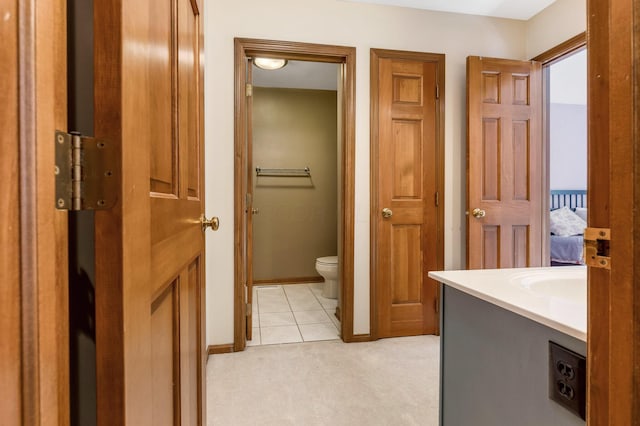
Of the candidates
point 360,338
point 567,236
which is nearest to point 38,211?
point 360,338

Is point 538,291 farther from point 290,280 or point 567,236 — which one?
point 567,236

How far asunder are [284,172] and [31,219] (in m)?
3.83

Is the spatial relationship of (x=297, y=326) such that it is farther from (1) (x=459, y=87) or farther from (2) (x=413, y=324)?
(1) (x=459, y=87)

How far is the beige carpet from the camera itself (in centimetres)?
159

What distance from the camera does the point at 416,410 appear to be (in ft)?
5.34

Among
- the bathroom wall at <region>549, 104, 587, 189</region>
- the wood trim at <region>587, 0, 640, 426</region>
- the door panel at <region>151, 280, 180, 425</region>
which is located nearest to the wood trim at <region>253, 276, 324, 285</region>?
the door panel at <region>151, 280, 180, 425</region>

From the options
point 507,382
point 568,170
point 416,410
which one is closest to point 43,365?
point 507,382

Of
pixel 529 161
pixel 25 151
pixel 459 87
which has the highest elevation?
pixel 459 87

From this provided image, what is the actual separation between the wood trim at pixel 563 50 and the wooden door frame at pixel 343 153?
1.52 metres

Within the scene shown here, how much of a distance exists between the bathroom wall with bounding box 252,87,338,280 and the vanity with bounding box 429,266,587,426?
10.1 feet

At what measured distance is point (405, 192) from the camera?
257 centimetres

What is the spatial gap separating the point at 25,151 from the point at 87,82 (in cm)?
13

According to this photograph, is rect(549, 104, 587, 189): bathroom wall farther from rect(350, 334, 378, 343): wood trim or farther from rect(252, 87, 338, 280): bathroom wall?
rect(350, 334, 378, 343): wood trim

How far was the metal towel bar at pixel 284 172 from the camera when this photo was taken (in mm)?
4062
